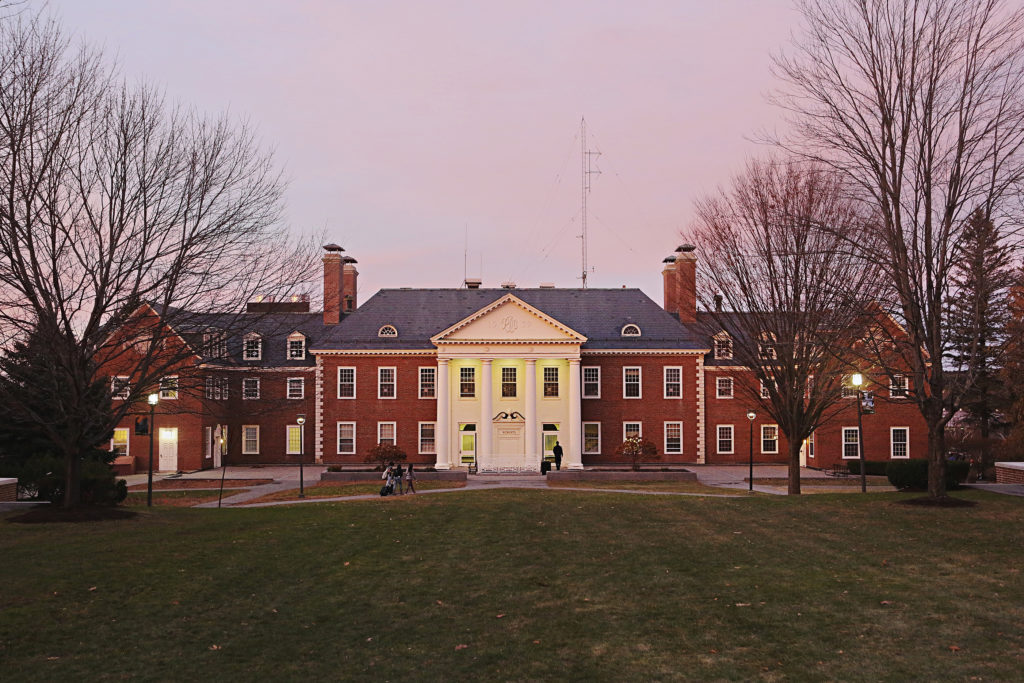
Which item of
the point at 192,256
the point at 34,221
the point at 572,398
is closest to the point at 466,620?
the point at 192,256

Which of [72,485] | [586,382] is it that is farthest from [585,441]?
[72,485]

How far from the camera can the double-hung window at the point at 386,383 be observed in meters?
49.5

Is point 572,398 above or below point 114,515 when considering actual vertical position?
above

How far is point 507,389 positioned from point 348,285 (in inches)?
603

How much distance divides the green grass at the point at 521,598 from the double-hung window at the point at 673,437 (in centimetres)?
2865

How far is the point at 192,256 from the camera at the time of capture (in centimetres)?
1908

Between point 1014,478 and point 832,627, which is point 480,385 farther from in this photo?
point 832,627

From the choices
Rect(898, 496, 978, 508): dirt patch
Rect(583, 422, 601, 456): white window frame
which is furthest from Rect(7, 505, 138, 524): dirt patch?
Rect(583, 422, 601, 456): white window frame

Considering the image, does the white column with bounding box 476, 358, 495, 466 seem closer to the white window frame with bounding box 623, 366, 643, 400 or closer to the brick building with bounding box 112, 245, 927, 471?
the brick building with bounding box 112, 245, 927, 471

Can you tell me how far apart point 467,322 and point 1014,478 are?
2796cm

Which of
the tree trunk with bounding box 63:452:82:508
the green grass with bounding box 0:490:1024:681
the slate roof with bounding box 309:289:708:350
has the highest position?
the slate roof with bounding box 309:289:708:350

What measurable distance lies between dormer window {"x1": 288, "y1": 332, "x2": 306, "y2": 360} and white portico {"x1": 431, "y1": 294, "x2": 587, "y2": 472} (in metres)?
9.93

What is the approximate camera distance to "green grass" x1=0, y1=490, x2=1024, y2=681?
1011 cm

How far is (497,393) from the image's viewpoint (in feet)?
157
